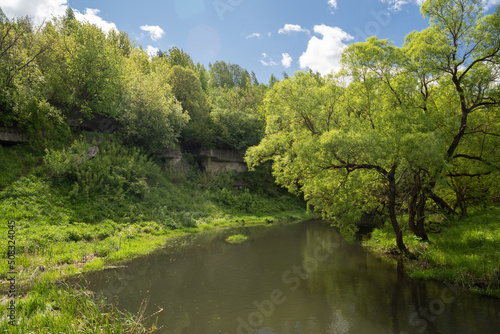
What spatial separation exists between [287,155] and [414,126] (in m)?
6.60

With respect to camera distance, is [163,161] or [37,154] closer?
[37,154]

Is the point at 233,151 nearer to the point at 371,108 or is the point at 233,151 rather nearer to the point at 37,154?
the point at 37,154

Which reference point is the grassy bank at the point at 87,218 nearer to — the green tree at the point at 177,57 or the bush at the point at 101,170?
the bush at the point at 101,170

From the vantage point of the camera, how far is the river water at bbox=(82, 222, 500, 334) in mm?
8359

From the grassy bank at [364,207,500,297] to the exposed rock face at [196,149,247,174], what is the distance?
85.5 feet

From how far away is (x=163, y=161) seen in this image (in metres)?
34.4

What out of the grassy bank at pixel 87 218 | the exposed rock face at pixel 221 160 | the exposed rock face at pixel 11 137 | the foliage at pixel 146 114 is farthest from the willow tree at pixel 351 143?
the exposed rock face at pixel 221 160

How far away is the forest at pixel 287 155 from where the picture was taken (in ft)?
40.4

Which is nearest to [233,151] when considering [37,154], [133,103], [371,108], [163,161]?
[163,161]

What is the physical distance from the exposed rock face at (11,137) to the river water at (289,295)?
15777mm

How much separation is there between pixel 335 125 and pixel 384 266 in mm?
8617

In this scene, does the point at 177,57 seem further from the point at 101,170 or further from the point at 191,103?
the point at 101,170

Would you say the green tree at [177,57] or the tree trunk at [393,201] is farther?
the green tree at [177,57]

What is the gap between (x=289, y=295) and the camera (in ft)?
34.6
